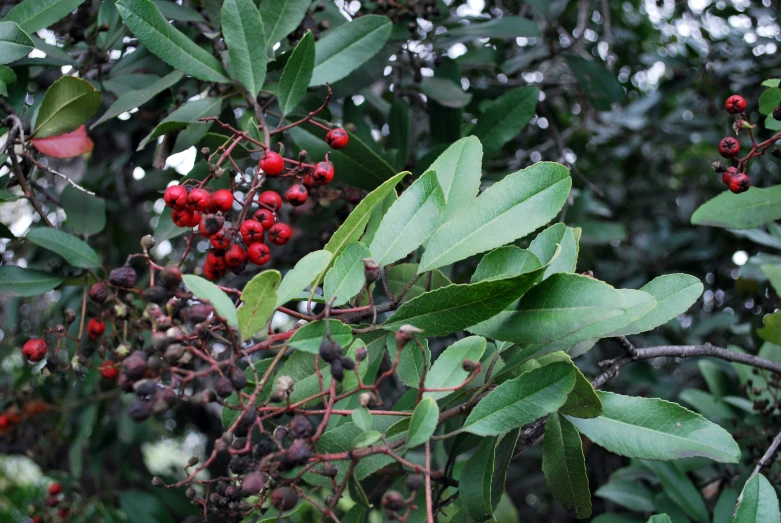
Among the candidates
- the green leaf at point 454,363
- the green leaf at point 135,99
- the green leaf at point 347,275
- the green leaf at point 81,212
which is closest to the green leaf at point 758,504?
the green leaf at point 454,363

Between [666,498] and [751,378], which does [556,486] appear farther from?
[751,378]

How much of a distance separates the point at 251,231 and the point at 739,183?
49.3 inches

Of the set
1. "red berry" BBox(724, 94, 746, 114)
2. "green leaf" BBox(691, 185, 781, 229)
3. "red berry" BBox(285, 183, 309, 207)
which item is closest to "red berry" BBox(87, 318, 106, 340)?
"red berry" BBox(285, 183, 309, 207)

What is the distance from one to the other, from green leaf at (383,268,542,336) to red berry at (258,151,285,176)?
49cm

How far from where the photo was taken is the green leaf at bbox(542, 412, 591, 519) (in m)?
1.40

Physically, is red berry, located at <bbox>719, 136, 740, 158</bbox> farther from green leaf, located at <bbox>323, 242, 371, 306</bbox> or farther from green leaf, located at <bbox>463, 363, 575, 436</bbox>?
green leaf, located at <bbox>323, 242, 371, 306</bbox>

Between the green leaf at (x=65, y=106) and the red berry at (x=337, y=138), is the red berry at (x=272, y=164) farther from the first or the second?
the green leaf at (x=65, y=106)

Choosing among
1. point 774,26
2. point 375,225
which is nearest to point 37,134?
point 375,225

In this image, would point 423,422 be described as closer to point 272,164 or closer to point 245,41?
point 272,164

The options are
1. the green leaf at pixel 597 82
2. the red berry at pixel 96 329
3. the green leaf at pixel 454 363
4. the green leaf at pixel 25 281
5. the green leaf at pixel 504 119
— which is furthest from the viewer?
the green leaf at pixel 597 82

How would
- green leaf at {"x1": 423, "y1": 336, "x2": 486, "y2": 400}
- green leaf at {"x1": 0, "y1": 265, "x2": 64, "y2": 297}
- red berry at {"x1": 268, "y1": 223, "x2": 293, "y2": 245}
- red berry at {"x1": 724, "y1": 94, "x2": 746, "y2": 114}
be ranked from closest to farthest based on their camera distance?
green leaf at {"x1": 423, "y1": 336, "x2": 486, "y2": 400}, red berry at {"x1": 268, "y1": 223, "x2": 293, "y2": 245}, red berry at {"x1": 724, "y1": 94, "x2": 746, "y2": 114}, green leaf at {"x1": 0, "y1": 265, "x2": 64, "y2": 297}

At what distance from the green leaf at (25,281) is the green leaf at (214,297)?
104 centimetres

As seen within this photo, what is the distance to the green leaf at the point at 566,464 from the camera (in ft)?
4.60

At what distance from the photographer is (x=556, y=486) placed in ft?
4.75
